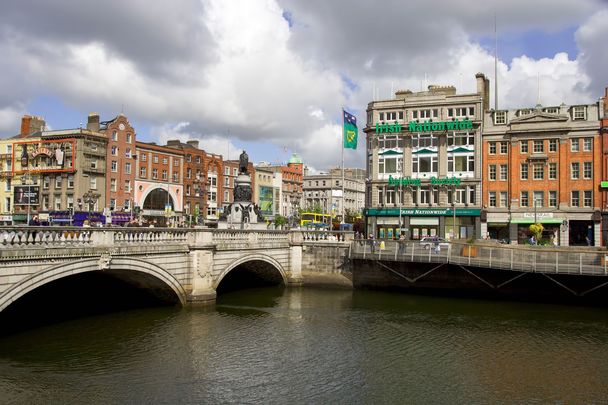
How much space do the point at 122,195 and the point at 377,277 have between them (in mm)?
49585

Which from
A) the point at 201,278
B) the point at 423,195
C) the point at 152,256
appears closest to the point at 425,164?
the point at 423,195

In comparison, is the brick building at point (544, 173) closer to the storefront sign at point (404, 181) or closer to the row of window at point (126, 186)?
the storefront sign at point (404, 181)

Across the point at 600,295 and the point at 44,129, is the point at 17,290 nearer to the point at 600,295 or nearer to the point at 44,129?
the point at 600,295

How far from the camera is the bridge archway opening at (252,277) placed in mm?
45719

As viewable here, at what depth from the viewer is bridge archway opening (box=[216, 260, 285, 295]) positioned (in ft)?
150

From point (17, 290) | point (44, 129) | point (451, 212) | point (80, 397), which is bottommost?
point (80, 397)

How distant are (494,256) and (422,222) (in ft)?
97.5

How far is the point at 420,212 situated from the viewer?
225 ft

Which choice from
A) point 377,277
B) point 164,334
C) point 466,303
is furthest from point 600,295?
point 164,334

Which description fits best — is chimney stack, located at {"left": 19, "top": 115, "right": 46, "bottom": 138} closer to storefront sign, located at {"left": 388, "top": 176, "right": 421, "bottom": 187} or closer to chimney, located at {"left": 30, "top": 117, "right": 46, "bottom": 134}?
chimney, located at {"left": 30, "top": 117, "right": 46, "bottom": 134}

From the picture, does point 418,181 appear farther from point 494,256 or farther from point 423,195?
point 494,256

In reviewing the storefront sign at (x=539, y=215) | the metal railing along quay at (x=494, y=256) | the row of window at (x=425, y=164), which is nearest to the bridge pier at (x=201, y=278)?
the metal railing along quay at (x=494, y=256)

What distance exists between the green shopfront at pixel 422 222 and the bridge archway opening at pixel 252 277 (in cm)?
2242

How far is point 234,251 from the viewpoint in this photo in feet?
126
